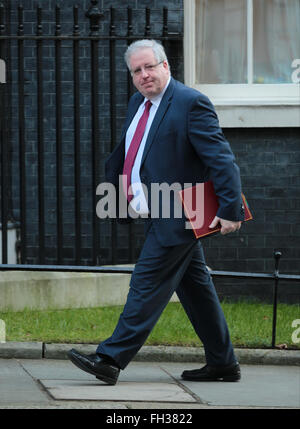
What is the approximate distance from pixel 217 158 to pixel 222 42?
4.48 m

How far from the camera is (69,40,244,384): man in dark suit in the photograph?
6.09m

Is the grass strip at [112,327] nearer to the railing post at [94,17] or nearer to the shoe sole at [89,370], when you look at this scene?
the shoe sole at [89,370]

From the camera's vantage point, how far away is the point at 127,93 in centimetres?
970

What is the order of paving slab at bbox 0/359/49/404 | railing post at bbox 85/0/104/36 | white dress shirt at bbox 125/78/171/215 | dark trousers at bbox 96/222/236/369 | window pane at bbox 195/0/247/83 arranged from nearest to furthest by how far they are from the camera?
paving slab at bbox 0/359/49/404 → dark trousers at bbox 96/222/236/369 → white dress shirt at bbox 125/78/171/215 → railing post at bbox 85/0/104/36 → window pane at bbox 195/0/247/83

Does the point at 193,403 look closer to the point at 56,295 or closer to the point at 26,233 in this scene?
the point at 56,295

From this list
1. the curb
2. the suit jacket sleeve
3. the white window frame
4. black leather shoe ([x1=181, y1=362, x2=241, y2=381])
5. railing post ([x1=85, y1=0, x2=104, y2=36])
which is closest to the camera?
the suit jacket sleeve

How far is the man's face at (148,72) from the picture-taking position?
619cm

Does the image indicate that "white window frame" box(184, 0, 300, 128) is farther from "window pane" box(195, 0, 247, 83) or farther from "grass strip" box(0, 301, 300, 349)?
"grass strip" box(0, 301, 300, 349)

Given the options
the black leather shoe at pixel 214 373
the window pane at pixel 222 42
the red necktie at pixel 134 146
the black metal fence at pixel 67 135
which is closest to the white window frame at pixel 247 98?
the window pane at pixel 222 42

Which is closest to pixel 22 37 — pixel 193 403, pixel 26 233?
pixel 26 233

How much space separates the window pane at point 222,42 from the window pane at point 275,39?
0.42 ft

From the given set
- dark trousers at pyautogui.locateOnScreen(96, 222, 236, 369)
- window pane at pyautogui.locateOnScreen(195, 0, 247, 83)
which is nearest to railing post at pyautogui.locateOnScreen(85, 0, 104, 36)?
window pane at pyautogui.locateOnScreen(195, 0, 247, 83)

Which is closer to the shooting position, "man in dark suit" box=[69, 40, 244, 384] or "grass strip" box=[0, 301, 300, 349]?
"man in dark suit" box=[69, 40, 244, 384]

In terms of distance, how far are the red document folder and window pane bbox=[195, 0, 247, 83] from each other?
4.26 metres
